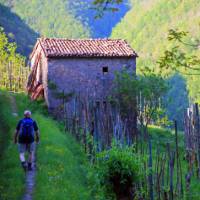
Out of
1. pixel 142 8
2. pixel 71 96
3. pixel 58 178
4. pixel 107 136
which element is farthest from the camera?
pixel 142 8

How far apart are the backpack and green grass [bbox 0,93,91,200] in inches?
36.2

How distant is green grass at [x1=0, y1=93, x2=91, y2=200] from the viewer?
11.0 meters

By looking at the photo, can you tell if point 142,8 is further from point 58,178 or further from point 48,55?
point 58,178

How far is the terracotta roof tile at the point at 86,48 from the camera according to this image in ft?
85.5

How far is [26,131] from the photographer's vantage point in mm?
12281

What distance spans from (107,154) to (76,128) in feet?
24.8

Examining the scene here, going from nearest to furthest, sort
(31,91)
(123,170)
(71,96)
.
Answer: (123,170) → (71,96) → (31,91)

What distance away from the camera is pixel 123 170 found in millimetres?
10969

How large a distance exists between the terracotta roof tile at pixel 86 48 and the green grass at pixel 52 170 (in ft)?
24.9

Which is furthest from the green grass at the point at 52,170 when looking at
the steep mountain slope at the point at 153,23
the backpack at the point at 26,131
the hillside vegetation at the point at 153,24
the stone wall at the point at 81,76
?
the steep mountain slope at the point at 153,23

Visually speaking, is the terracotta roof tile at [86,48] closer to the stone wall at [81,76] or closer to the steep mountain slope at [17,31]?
the stone wall at [81,76]

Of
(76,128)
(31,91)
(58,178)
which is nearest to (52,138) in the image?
(76,128)

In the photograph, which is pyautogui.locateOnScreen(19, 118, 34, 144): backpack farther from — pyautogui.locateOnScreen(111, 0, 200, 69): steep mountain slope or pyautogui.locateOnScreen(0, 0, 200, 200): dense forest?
pyautogui.locateOnScreen(111, 0, 200, 69): steep mountain slope

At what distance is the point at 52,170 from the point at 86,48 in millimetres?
15028
